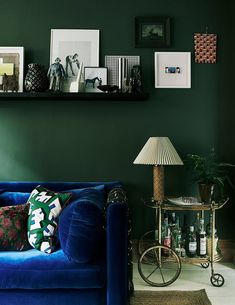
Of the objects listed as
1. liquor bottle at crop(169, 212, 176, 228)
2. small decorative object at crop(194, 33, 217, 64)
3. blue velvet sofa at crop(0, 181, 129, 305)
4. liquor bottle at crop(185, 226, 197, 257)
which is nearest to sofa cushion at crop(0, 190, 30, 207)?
blue velvet sofa at crop(0, 181, 129, 305)

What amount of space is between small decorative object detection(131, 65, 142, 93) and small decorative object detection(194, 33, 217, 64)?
21.9 inches

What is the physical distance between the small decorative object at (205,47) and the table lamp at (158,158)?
0.90 meters

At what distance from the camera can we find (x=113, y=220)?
6.67 feet

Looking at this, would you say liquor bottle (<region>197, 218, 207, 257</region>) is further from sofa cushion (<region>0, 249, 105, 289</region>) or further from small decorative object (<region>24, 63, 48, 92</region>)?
small decorative object (<region>24, 63, 48, 92</region>)

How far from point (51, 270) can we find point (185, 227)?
4.50 ft

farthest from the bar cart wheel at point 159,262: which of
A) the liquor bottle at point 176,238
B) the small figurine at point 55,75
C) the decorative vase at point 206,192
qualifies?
the small figurine at point 55,75

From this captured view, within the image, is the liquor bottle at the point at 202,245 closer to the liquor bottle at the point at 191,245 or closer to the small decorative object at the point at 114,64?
the liquor bottle at the point at 191,245

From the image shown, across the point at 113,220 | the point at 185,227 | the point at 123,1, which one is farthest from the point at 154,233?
the point at 123,1

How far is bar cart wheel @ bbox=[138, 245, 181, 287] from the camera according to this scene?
8.79 ft

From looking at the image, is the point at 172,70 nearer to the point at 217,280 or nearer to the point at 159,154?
the point at 159,154

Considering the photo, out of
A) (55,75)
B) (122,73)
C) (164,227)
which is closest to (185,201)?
(164,227)

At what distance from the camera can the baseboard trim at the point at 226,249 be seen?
322cm

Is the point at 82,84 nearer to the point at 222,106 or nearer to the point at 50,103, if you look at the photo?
the point at 50,103

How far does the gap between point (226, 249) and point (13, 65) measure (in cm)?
251
